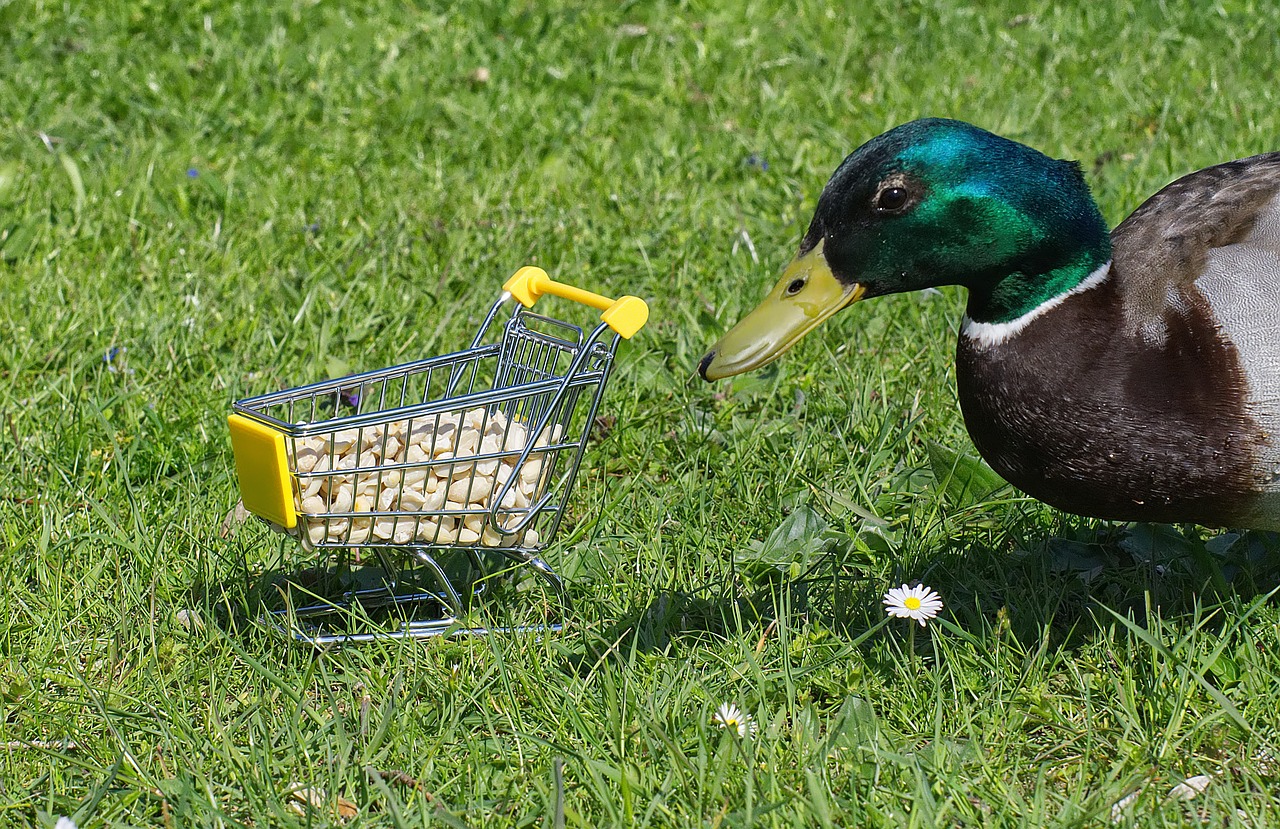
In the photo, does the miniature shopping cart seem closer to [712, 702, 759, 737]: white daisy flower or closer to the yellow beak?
the yellow beak

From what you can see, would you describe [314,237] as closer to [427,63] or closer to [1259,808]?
[427,63]

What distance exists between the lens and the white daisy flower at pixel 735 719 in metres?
2.20

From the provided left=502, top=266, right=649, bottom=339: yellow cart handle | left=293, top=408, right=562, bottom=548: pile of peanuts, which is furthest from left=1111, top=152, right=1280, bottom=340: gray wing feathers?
left=293, top=408, right=562, bottom=548: pile of peanuts

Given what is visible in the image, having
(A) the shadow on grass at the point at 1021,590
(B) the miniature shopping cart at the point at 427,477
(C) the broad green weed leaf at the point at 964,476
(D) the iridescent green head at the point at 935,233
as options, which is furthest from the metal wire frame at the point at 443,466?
(C) the broad green weed leaf at the point at 964,476

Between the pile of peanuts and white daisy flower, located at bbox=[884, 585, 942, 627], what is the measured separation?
26.2 inches

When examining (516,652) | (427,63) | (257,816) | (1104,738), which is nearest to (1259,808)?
(1104,738)

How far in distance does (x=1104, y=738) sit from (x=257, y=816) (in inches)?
52.1

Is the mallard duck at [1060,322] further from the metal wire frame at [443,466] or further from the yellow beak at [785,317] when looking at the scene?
the metal wire frame at [443,466]

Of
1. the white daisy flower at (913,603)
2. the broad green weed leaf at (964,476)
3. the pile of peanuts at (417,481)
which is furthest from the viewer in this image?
the broad green weed leaf at (964,476)

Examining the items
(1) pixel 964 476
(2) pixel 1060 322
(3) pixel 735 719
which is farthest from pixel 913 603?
(1) pixel 964 476

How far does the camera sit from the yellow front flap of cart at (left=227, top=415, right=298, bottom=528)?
93.0 inches

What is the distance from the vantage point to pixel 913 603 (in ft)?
7.79

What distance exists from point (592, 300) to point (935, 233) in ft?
2.34

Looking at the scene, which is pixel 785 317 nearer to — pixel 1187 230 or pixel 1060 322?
pixel 1060 322
